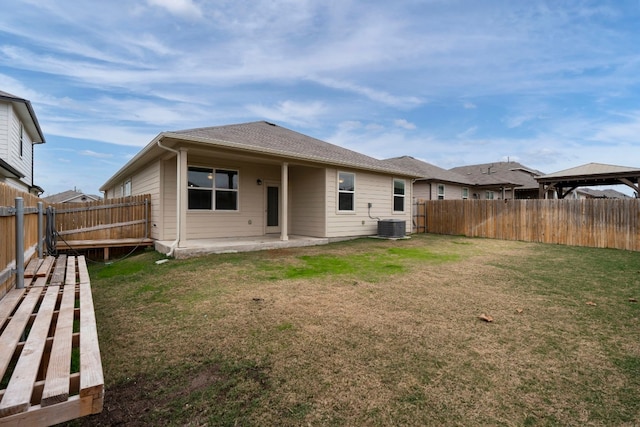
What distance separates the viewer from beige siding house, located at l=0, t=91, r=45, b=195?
34.7ft

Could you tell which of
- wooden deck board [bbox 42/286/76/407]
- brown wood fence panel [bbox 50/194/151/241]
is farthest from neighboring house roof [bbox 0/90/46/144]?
wooden deck board [bbox 42/286/76/407]

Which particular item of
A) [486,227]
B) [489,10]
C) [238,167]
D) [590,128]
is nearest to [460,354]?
[238,167]

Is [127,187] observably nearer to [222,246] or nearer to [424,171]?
[222,246]

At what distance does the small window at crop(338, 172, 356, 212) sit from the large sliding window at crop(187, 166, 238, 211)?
3610 mm

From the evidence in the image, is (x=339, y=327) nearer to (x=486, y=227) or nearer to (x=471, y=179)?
(x=486, y=227)

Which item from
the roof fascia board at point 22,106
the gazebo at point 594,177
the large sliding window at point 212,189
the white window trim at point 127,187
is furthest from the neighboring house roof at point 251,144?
the gazebo at point 594,177

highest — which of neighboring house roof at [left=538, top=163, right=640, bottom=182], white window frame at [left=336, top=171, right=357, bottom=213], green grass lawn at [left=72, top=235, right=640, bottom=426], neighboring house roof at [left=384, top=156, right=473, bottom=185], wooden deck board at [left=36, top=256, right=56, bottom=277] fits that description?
neighboring house roof at [left=384, top=156, right=473, bottom=185]

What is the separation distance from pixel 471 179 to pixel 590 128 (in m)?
7.04

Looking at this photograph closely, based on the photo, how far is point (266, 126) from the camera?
11961mm

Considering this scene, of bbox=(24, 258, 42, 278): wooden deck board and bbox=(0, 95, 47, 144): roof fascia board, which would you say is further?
bbox=(0, 95, 47, 144): roof fascia board

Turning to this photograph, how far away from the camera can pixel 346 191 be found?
10.8 metres

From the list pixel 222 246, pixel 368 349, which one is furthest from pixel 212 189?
pixel 368 349

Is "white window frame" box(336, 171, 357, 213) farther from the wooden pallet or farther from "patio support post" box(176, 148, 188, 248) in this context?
the wooden pallet

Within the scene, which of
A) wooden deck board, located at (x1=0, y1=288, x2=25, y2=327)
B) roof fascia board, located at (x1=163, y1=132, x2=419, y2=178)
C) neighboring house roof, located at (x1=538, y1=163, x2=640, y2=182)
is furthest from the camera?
neighboring house roof, located at (x1=538, y1=163, x2=640, y2=182)
